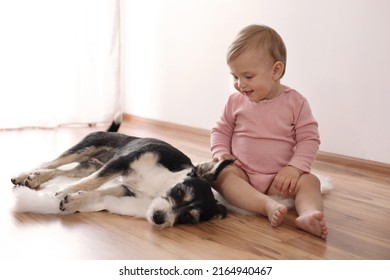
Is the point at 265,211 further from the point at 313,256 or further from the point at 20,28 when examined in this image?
the point at 20,28

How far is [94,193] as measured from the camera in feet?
4.88

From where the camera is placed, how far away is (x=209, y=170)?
1.47 m

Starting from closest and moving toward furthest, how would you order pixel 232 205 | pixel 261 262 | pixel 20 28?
pixel 261 262
pixel 232 205
pixel 20 28

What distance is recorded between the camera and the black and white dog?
1.34 meters

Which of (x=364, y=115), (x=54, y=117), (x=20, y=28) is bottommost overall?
(x=54, y=117)

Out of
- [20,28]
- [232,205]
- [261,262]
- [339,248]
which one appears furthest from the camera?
[20,28]

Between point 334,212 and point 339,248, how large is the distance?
35cm

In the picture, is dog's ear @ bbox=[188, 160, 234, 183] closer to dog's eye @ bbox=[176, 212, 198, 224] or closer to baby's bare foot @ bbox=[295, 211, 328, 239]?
dog's eye @ bbox=[176, 212, 198, 224]

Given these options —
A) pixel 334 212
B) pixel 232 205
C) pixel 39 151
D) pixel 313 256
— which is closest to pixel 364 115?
pixel 334 212

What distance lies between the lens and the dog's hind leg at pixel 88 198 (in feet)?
4.63

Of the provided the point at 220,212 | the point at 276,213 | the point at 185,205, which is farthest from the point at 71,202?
the point at 276,213

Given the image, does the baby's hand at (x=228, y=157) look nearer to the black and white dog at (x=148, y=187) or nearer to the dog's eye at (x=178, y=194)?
the black and white dog at (x=148, y=187)

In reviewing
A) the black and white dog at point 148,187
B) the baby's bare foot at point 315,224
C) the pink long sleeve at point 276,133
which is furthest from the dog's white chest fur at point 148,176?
the baby's bare foot at point 315,224

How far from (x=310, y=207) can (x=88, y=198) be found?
0.68 metres
